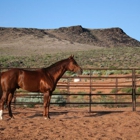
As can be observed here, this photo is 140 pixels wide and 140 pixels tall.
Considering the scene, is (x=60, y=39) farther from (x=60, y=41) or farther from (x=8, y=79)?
(x=8, y=79)

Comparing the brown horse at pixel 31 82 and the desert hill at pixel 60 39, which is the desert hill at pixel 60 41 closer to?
the desert hill at pixel 60 39

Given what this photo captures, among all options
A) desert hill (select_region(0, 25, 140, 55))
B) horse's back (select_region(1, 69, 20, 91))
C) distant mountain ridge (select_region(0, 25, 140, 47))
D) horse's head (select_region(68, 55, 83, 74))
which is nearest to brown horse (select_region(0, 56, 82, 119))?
horse's back (select_region(1, 69, 20, 91))

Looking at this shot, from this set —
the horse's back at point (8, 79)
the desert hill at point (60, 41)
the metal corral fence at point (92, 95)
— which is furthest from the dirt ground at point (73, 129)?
the desert hill at point (60, 41)

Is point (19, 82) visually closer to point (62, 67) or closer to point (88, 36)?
point (62, 67)

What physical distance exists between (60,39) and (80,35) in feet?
47.5

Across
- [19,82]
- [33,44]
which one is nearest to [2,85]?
[19,82]

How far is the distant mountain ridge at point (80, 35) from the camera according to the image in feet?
343

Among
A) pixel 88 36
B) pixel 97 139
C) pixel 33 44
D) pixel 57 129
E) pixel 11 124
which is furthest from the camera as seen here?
pixel 88 36

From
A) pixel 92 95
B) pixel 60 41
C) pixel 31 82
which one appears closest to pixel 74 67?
pixel 31 82

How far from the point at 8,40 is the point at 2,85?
3529 inches

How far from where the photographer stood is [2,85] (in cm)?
902

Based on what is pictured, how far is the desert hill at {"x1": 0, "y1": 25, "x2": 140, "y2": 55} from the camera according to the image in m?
87.1

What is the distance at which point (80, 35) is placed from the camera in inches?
4660

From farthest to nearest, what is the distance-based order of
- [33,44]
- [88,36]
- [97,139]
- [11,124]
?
[88,36] < [33,44] < [11,124] < [97,139]
